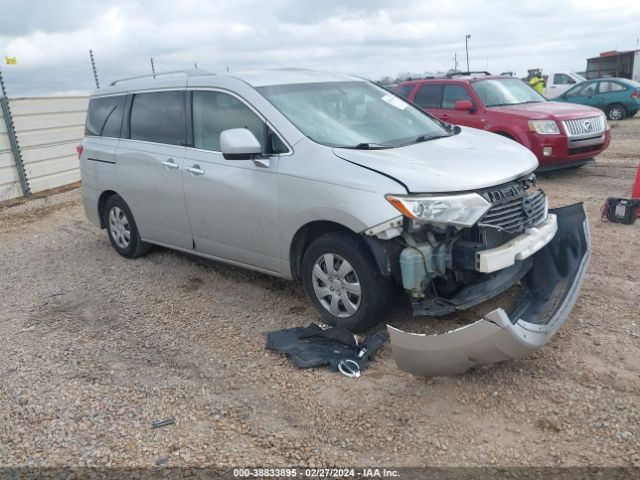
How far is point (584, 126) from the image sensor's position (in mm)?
8867

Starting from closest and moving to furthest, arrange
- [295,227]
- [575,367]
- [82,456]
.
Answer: [82,456] < [575,367] < [295,227]

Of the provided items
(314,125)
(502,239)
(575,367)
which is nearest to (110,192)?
(314,125)

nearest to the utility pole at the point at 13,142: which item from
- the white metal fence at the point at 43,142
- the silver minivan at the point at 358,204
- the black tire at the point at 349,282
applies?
the white metal fence at the point at 43,142

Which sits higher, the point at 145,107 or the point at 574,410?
the point at 145,107

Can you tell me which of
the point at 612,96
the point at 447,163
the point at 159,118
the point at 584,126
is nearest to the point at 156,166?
the point at 159,118

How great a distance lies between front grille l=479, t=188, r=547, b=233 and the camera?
144 inches

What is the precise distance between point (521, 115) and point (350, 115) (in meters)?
5.22

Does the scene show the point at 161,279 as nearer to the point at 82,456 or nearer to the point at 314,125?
the point at 314,125

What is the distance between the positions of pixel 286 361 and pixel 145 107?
3152 millimetres

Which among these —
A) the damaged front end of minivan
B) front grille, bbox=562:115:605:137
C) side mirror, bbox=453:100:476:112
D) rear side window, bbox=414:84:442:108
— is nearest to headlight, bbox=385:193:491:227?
the damaged front end of minivan

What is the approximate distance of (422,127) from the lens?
4832mm

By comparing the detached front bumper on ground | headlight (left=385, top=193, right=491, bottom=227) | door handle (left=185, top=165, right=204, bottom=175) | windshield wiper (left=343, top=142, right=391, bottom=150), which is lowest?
the detached front bumper on ground

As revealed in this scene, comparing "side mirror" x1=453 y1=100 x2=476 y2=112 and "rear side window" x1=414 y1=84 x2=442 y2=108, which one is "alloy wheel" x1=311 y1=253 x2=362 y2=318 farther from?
"rear side window" x1=414 y1=84 x2=442 y2=108

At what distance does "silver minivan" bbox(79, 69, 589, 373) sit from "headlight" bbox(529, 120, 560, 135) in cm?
419
